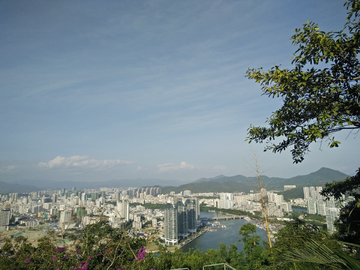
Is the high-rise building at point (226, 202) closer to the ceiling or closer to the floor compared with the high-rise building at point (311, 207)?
closer to the floor

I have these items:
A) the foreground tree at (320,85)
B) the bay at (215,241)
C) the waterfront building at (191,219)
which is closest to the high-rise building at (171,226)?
the bay at (215,241)

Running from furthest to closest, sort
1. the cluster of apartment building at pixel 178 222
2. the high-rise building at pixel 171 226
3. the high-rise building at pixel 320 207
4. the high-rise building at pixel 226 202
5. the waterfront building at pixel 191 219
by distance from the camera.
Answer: the high-rise building at pixel 226 202 < the waterfront building at pixel 191 219 < the cluster of apartment building at pixel 178 222 < the high-rise building at pixel 171 226 < the high-rise building at pixel 320 207

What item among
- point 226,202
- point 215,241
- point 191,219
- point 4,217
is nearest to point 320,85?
point 4,217

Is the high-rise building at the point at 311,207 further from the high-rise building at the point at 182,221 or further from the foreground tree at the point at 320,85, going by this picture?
the foreground tree at the point at 320,85

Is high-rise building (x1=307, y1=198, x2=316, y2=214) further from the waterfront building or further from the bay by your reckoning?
the waterfront building

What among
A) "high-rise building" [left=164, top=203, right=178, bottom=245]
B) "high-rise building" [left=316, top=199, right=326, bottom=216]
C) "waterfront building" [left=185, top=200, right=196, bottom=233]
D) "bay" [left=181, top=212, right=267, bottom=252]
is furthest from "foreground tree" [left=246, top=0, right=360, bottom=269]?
"waterfront building" [left=185, top=200, right=196, bottom=233]

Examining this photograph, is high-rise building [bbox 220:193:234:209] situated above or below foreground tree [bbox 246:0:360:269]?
below

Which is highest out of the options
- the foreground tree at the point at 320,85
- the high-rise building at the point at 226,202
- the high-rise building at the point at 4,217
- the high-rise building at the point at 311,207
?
the foreground tree at the point at 320,85

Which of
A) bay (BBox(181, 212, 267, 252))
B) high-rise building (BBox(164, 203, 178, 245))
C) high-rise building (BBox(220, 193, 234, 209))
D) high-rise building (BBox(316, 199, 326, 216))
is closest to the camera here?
bay (BBox(181, 212, 267, 252))

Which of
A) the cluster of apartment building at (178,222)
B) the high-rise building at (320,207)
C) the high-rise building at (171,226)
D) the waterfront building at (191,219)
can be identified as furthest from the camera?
the waterfront building at (191,219)
